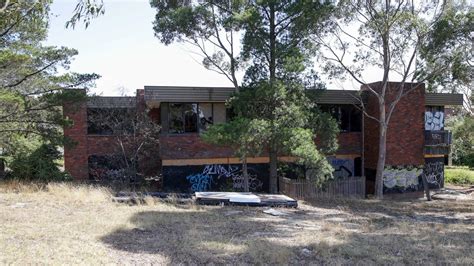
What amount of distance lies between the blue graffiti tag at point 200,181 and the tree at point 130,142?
2269mm

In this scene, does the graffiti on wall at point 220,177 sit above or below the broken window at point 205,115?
below

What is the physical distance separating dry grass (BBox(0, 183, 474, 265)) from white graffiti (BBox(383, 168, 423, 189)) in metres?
7.75

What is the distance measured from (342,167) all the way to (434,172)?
6066 millimetres

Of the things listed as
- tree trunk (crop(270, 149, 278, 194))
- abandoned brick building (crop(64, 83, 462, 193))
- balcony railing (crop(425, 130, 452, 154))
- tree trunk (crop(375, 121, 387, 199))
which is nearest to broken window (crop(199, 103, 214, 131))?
abandoned brick building (crop(64, 83, 462, 193))

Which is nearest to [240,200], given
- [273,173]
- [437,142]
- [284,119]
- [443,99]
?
[284,119]

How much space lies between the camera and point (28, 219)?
984 cm

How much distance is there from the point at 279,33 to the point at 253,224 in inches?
350

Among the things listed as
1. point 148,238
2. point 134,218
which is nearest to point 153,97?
point 134,218

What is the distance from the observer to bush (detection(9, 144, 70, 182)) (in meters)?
19.1

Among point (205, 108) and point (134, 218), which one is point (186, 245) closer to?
point (134, 218)

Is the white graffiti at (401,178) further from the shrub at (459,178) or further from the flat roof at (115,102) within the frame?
the flat roof at (115,102)

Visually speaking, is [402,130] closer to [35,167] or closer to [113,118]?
[113,118]

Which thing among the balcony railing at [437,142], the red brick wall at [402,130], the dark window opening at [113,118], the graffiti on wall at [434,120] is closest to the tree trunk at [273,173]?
the dark window opening at [113,118]

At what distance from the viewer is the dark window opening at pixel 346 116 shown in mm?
22219
